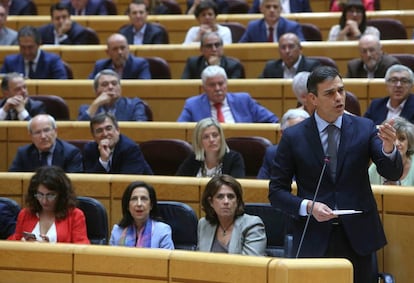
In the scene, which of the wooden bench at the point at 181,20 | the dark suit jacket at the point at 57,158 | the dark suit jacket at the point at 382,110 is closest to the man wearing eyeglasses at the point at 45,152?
the dark suit jacket at the point at 57,158

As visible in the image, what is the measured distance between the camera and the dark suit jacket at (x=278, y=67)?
17.6 ft

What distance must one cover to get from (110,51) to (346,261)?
3.36 metres

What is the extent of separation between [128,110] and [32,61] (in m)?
1.14

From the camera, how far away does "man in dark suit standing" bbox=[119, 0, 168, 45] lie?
6.39 m

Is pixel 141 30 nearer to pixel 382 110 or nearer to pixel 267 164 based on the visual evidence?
pixel 382 110

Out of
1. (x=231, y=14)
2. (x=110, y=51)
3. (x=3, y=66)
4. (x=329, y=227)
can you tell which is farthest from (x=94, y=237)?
(x=231, y=14)

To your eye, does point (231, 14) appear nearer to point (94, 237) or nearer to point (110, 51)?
point (110, 51)

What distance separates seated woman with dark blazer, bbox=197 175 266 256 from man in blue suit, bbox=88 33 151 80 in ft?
7.43

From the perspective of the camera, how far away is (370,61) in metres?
5.29

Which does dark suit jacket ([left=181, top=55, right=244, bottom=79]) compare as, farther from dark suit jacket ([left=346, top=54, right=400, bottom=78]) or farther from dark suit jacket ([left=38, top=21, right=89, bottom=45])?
dark suit jacket ([left=38, top=21, right=89, bottom=45])

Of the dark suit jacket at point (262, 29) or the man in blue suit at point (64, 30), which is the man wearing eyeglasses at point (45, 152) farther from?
the man in blue suit at point (64, 30)

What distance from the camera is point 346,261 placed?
2674mm

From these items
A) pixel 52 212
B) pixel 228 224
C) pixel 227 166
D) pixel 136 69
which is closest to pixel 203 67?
pixel 136 69

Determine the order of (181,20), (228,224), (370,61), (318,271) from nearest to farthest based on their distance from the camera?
1. (318,271)
2. (228,224)
3. (370,61)
4. (181,20)
